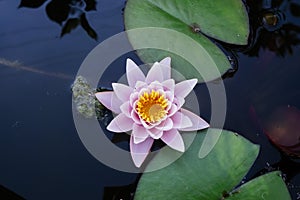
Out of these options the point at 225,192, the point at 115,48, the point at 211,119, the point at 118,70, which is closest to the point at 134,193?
the point at 225,192

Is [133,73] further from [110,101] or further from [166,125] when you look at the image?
[166,125]

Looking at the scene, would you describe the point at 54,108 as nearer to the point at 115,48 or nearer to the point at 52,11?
the point at 115,48

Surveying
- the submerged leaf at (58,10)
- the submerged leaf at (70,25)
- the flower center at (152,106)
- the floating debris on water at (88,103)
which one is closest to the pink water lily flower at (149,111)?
the flower center at (152,106)

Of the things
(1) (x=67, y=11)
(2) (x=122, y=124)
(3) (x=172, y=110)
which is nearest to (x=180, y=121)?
(3) (x=172, y=110)

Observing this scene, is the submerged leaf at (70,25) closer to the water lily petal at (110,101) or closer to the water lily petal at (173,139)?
the water lily petal at (110,101)

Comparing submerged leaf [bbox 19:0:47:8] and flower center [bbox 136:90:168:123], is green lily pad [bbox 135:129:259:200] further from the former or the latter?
submerged leaf [bbox 19:0:47:8]
